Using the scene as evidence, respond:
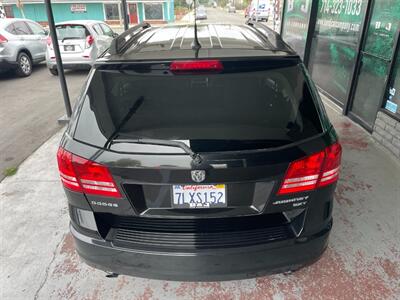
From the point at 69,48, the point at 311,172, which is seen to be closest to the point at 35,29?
the point at 69,48

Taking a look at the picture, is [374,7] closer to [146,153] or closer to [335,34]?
[335,34]

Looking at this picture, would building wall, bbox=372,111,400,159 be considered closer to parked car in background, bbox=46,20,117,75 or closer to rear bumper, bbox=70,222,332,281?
rear bumper, bbox=70,222,332,281

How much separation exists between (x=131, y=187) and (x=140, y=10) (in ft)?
111

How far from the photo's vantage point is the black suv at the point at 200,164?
171 centimetres

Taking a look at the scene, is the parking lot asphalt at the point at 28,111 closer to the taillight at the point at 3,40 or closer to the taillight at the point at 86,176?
the taillight at the point at 3,40

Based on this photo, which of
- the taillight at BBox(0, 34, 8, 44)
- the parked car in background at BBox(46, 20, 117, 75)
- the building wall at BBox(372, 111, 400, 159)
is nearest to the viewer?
the building wall at BBox(372, 111, 400, 159)

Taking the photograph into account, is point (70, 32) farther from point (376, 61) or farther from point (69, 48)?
point (376, 61)

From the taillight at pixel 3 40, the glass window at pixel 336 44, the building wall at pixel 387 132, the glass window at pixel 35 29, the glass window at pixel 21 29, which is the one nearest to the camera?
the building wall at pixel 387 132

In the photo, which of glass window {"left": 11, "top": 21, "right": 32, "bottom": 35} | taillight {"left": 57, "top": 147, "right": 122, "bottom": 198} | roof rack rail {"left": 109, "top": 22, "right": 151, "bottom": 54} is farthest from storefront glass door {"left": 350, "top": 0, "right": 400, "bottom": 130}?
glass window {"left": 11, "top": 21, "right": 32, "bottom": 35}

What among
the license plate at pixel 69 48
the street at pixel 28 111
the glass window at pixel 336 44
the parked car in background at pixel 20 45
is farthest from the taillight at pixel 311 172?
the parked car in background at pixel 20 45

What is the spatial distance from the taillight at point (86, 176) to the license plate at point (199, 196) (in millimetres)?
314

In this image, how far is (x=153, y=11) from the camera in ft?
106

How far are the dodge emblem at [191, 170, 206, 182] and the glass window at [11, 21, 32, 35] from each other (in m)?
10.1

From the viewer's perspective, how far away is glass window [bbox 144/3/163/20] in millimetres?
32125
